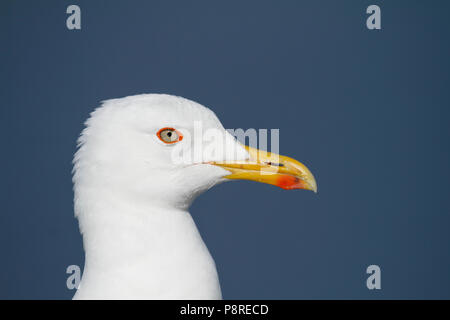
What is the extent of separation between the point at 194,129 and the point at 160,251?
2.01 feet

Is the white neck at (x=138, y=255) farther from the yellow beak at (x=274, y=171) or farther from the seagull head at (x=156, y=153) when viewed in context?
the yellow beak at (x=274, y=171)

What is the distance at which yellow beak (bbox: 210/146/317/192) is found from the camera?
256 centimetres

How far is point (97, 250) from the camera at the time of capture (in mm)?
2463

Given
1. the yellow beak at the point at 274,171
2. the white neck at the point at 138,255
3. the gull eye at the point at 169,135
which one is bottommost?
the white neck at the point at 138,255

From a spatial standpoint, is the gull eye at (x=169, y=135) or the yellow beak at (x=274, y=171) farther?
the yellow beak at (x=274, y=171)

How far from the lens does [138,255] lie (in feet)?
7.92

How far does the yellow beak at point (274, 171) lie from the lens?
2562 mm

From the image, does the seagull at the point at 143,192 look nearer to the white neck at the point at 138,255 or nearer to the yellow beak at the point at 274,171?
the white neck at the point at 138,255

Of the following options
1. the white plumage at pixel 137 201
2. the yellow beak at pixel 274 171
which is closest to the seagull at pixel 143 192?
the white plumage at pixel 137 201

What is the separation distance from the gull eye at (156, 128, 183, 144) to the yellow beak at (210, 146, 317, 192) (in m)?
0.33

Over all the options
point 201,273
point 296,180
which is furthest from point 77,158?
point 296,180

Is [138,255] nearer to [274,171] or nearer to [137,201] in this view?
[137,201]

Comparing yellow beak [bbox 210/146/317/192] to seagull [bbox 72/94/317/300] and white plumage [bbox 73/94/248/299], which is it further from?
white plumage [bbox 73/94/248/299]

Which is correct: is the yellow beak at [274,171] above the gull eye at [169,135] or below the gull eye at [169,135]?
below
